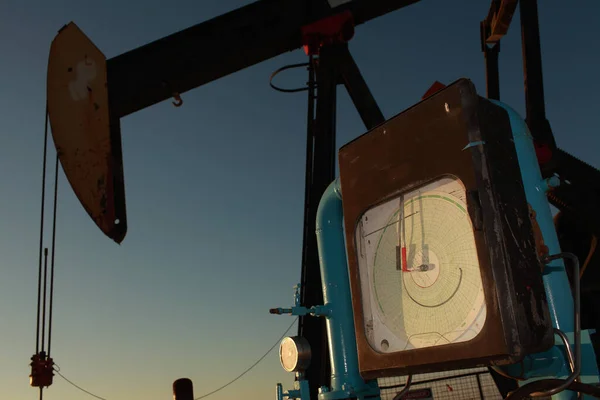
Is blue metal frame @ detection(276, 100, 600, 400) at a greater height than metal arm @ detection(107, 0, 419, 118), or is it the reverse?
metal arm @ detection(107, 0, 419, 118)

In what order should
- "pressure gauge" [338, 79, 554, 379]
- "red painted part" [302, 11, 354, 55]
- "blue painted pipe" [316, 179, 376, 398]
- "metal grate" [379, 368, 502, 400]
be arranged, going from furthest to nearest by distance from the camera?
1. "metal grate" [379, 368, 502, 400]
2. "red painted part" [302, 11, 354, 55]
3. "blue painted pipe" [316, 179, 376, 398]
4. "pressure gauge" [338, 79, 554, 379]

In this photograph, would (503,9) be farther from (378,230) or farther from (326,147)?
(378,230)

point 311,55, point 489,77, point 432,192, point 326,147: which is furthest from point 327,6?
point 489,77

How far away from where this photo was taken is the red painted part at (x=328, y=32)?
3.92m

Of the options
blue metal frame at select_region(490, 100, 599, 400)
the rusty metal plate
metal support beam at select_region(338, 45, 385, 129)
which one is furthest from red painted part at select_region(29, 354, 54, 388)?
metal support beam at select_region(338, 45, 385, 129)

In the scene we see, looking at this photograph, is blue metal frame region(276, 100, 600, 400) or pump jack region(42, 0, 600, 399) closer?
blue metal frame region(276, 100, 600, 400)

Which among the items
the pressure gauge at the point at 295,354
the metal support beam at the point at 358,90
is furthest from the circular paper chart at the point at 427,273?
the metal support beam at the point at 358,90

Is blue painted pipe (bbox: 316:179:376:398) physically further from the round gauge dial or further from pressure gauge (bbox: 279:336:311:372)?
the round gauge dial

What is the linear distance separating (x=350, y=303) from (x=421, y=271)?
899 millimetres

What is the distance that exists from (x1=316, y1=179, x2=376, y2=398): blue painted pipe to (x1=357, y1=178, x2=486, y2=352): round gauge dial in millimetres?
644

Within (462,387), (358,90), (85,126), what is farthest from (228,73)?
(462,387)

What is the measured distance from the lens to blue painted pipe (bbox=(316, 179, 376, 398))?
2271mm

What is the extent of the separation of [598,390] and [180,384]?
5.05 feet

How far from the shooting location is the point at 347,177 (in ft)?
5.78
